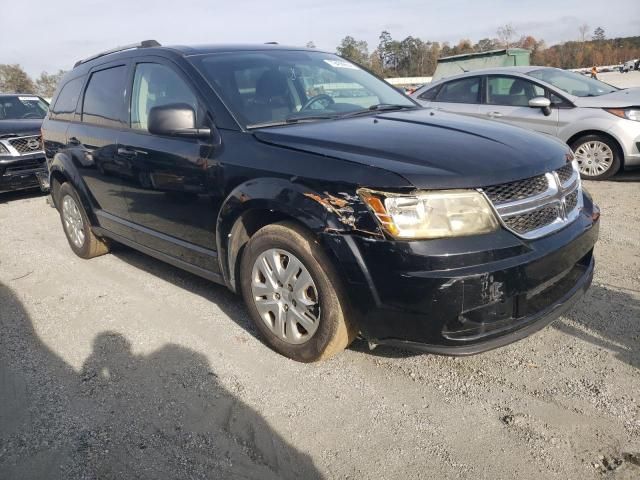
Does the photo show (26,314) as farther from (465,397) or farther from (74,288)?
(465,397)

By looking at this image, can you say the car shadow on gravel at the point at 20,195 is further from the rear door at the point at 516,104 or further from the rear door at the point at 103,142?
the rear door at the point at 516,104

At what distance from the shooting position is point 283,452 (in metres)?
2.32

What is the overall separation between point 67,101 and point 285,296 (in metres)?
3.53

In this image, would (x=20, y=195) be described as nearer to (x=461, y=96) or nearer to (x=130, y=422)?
(x=461, y=96)

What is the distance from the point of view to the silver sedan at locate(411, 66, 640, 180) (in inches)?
267

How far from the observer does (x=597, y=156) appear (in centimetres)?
700

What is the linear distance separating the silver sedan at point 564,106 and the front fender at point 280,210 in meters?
4.07

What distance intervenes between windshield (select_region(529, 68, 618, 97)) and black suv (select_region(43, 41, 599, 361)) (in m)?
A: 4.55

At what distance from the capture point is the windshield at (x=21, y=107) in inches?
377

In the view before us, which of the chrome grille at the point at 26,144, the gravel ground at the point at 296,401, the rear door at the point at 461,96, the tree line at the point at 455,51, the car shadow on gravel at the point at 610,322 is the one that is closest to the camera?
the gravel ground at the point at 296,401

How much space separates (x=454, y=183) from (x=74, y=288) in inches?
137

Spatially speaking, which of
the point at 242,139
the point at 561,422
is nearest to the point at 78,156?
the point at 242,139

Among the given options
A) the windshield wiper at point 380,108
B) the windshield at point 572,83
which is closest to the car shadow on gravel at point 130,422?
the windshield wiper at point 380,108

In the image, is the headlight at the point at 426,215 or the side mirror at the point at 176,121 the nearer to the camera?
the headlight at the point at 426,215
